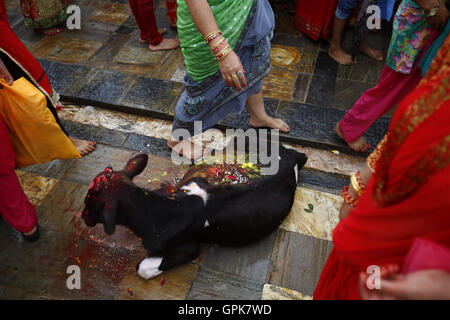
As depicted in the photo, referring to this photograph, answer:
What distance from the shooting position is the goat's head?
1842mm

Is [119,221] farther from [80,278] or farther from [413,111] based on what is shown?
[413,111]

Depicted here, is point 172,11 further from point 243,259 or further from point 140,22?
point 243,259

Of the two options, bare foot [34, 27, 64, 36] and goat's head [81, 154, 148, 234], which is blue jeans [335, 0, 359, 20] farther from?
bare foot [34, 27, 64, 36]

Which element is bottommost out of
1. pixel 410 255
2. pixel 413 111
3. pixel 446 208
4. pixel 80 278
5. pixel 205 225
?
pixel 80 278

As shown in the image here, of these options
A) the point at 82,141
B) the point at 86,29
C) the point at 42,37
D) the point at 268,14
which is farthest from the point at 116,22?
the point at 268,14

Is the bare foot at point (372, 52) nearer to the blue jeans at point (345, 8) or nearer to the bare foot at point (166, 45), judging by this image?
the blue jeans at point (345, 8)

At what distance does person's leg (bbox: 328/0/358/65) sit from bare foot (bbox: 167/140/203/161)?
2028mm

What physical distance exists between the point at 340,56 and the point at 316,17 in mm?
556

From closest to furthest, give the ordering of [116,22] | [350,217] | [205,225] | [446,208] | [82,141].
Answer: [446,208] → [350,217] → [205,225] → [82,141] → [116,22]

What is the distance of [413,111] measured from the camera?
0.92 m

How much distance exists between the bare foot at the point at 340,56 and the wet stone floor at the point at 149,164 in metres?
0.09

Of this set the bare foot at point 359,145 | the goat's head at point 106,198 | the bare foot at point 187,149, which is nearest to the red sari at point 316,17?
the bare foot at point 359,145

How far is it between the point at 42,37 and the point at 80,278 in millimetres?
3408

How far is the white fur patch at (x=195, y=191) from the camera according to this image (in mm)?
2079
